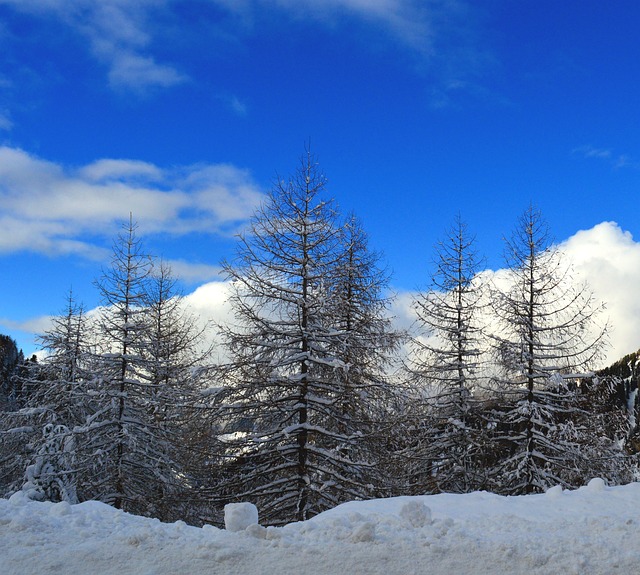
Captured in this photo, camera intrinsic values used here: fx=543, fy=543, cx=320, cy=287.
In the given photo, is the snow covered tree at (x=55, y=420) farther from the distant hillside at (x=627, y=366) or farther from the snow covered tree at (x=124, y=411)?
the distant hillside at (x=627, y=366)

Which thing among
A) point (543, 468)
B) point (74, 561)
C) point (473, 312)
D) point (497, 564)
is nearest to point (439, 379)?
point (473, 312)

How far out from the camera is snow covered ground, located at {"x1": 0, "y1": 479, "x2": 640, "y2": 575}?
4383 mm

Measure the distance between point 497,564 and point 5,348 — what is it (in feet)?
137

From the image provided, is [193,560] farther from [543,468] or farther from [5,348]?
[5,348]

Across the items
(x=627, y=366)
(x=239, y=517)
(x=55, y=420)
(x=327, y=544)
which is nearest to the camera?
(x=327, y=544)

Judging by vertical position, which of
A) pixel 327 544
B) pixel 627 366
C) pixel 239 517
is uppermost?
pixel 627 366

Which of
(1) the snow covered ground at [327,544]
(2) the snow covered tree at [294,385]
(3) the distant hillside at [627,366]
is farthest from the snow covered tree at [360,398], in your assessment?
(3) the distant hillside at [627,366]

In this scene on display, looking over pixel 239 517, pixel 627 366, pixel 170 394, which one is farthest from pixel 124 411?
pixel 627 366

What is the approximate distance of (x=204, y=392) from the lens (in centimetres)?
1200

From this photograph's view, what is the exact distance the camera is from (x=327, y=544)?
4.81m

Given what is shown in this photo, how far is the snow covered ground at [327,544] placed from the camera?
4.38 metres

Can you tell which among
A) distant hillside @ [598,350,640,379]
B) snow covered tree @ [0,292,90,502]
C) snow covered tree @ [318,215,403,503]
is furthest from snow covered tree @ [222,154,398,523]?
distant hillside @ [598,350,640,379]

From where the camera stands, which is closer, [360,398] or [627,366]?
[360,398]

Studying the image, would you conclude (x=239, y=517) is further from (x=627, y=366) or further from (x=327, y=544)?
(x=627, y=366)
